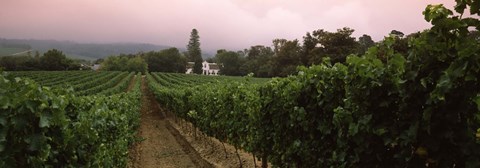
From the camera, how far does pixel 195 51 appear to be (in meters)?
138

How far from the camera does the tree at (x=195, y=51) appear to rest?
130250 millimetres

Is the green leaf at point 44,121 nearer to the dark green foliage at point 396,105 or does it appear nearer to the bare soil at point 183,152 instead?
the dark green foliage at point 396,105

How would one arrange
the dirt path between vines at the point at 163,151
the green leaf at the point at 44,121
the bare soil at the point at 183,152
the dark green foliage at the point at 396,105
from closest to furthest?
1. the dark green foliage at the point at 396,105
2. the green leaf at the point at 44,121
3. the bare soil at the point at 183,152
4. the dirt path between vines at the point at 163,151

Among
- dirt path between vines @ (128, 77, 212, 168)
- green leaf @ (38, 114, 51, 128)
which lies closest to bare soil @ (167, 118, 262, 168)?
dirt path between vines @ (128, 77, 212, 168)

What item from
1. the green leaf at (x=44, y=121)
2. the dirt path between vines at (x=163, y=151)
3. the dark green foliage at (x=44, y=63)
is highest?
the green leaf at (x=44, y=121)

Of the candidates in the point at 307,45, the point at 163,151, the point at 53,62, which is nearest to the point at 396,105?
the point at 163,151

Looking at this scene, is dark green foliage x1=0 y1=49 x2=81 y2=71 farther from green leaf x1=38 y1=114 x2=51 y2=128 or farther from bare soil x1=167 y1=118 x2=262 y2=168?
green leaf x1=38 y1=114 x2=51 y2=128

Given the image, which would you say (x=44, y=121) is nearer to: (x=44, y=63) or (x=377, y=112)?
(x=377, y=112)

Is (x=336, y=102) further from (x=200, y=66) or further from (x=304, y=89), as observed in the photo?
(x=200, y=66)

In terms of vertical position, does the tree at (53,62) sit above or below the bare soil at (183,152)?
below

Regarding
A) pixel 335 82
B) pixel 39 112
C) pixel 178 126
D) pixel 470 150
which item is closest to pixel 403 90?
pixel 470 150

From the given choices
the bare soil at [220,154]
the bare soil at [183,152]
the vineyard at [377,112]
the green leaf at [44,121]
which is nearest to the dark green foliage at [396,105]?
the vineyard at [377,112]

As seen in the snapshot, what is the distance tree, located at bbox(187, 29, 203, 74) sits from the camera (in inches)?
5128

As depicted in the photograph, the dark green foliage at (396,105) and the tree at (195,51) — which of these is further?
the tree at (195,51)
